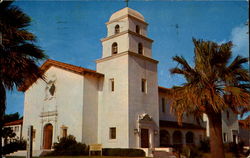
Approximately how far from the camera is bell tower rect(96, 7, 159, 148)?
1031 inches

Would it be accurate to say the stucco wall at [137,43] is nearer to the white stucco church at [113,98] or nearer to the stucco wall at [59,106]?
the white stucco church at [113,98]

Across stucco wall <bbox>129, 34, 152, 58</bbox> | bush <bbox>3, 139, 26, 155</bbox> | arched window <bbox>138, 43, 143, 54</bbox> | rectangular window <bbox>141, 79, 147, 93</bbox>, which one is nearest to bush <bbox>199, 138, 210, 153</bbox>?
rectangular window <bbox>141, 79, 147, 93</bbox>

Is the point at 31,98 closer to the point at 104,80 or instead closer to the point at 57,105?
the point at 57,105

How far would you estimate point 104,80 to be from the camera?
94.3 ft

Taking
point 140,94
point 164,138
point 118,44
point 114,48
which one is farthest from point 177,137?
point 118,44

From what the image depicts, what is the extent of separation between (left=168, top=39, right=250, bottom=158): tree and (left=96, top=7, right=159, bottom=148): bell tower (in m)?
11.8

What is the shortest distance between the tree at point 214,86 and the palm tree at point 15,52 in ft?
24.2

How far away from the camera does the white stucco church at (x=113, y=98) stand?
26547 mm

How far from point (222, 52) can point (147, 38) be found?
16.0 metres

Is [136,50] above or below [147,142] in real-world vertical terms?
above

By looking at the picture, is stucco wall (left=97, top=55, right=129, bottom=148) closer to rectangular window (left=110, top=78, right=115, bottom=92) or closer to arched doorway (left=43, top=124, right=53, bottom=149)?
rectangular window (left=110, top=78, right=115, bottom=92)

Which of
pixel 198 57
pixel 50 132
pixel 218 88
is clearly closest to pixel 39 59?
pixel 198 57

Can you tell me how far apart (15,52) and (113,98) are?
665 inches

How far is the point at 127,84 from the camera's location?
2633cm
